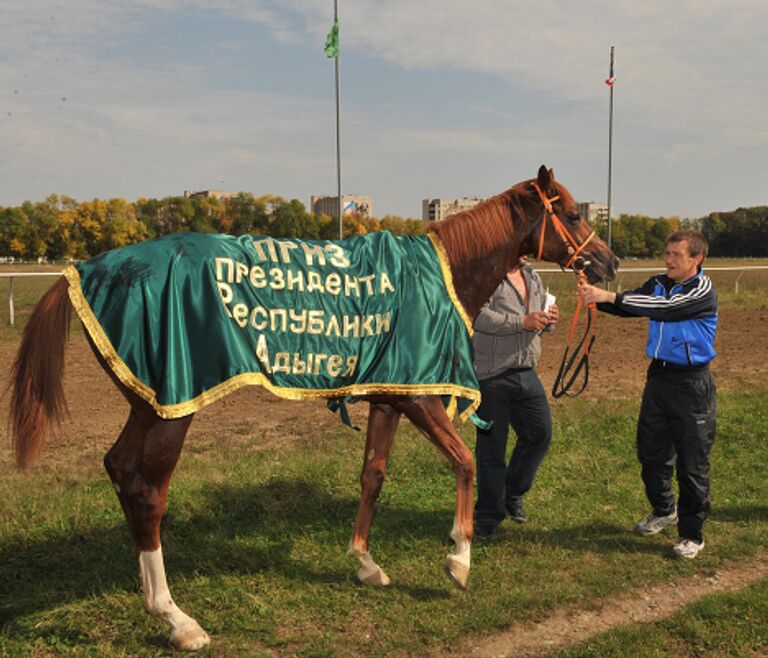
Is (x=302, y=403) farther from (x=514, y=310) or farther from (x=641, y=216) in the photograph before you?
(x=641, y=216)

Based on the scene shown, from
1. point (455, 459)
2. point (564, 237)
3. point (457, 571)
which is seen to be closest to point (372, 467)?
point (455, 459)

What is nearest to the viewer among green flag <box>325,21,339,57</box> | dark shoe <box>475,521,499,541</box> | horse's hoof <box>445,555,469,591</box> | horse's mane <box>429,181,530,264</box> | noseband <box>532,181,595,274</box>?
horse's hoof <box>445,555,469,591</box>

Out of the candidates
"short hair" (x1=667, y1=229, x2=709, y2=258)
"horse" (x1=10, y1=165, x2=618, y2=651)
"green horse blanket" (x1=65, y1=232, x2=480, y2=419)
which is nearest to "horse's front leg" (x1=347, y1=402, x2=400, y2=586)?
"horse" (x1=10, y1=165, x2=618, y2=651)

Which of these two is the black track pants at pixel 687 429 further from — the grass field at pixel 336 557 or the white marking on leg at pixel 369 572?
the white marking on leg at pixel 369 572

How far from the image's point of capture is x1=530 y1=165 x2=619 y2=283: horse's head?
13.7 ft

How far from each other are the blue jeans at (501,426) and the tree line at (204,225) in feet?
85.8

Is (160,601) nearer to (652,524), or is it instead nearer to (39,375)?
(39,375)

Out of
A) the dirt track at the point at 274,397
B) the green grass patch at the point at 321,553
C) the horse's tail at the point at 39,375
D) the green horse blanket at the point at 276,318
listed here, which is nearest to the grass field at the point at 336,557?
the green grass patch at the point at 321,553

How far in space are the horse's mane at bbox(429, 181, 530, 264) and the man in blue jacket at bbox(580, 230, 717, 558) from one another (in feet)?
2.58

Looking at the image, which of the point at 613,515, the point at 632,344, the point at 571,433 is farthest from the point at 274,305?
the point at 632,344

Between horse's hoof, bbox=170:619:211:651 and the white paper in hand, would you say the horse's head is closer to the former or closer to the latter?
the white paper in hand

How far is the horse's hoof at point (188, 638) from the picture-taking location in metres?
3.21

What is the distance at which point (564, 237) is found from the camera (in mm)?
4195

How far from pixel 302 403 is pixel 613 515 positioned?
4.53m
